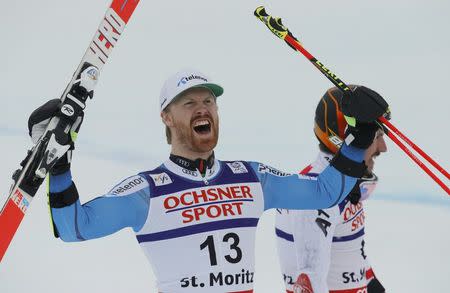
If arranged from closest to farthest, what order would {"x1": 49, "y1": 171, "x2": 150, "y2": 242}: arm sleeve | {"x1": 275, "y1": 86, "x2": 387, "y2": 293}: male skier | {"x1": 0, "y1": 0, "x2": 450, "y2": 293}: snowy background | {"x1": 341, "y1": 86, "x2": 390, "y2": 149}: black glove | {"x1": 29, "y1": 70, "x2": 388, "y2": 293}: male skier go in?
{"x1": 49, "y1": 171, "x2": 150, "y2": 242}: arm sleeve < {"x1": 29, "y1": 70, "x2": 388, "y2": 293}: male skier < {"x1": 341, "y1": 86, "x2": 390, "y2": 149}: black glove < {"x1": 275, "y1": 86, "x2": 387, "y2": 293}: male skier < {"x1": 0, "y1": 0, "x2": 450, "y2": 293}: snowy background

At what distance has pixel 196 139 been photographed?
15.4ft

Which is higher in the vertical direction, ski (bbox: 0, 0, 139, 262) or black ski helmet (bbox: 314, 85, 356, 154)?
black ski helmet (bbox: 314, 85, 356, 154)

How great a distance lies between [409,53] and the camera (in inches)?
464

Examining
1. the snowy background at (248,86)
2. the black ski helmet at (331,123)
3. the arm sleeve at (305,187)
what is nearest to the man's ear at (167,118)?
A: the arm sleeve at (305,187)

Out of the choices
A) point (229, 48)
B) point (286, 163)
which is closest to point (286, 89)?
point (229, 48)

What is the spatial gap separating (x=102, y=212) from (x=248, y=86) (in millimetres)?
6712

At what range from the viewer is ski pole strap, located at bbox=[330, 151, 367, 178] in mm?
4992

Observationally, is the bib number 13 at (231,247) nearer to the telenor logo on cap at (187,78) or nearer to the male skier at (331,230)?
the male skier at (331,230)

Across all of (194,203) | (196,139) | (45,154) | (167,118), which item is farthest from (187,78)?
(45,154)

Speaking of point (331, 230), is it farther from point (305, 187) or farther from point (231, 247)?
point (231, 247)

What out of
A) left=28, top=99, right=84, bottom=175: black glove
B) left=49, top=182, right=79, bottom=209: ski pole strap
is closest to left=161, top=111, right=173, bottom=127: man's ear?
left=28, top=99, right=84, bottom=175: black glove

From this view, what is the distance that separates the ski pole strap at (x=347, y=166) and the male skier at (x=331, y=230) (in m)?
0.38

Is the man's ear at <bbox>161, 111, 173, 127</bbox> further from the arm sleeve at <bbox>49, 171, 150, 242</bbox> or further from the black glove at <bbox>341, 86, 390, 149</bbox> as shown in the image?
the black glove at <bbox>341, 86, 390, 149</bbox>

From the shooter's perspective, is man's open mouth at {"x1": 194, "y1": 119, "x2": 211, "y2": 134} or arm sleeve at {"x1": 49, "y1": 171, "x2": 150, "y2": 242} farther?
man's open mouth at {"x1": 194, "y1": 119, "x2": 211, "y2": 134}
